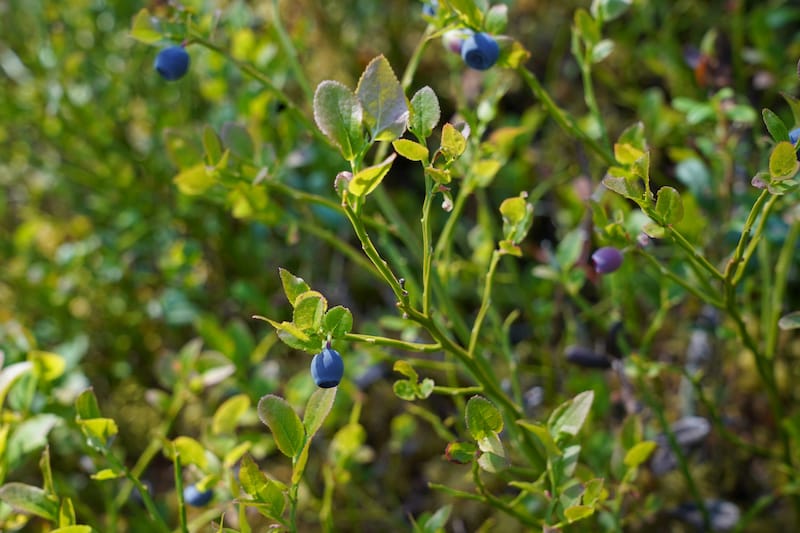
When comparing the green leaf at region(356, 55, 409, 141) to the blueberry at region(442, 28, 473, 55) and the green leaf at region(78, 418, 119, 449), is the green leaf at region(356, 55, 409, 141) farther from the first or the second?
the green leaf at region(78, 418, 119, 449)

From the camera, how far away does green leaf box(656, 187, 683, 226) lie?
68 cm

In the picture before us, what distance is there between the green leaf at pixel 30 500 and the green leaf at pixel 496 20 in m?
0.65

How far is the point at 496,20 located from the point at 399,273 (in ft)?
1.65

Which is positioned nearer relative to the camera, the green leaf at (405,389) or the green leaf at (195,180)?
the green leaf at (405,389)

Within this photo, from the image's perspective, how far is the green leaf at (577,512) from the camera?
71 cm

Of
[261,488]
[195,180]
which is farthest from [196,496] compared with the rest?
[195,180]

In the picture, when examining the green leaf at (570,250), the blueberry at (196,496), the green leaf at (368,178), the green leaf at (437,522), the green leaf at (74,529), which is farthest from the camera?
the green leaf at (570,250)

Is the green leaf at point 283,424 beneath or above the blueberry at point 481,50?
beneath

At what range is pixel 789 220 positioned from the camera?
1023mm

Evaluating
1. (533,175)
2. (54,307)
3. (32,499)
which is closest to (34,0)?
(54,307)

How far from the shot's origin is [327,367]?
0.63 metres

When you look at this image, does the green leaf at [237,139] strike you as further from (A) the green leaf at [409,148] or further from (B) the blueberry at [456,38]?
(A) the green leaf at [409,148]

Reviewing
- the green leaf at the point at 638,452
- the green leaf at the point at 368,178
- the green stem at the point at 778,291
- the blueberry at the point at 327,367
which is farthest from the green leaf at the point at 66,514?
the green stem at the point at 778,291

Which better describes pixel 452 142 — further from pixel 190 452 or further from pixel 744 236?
pixel 190 452
